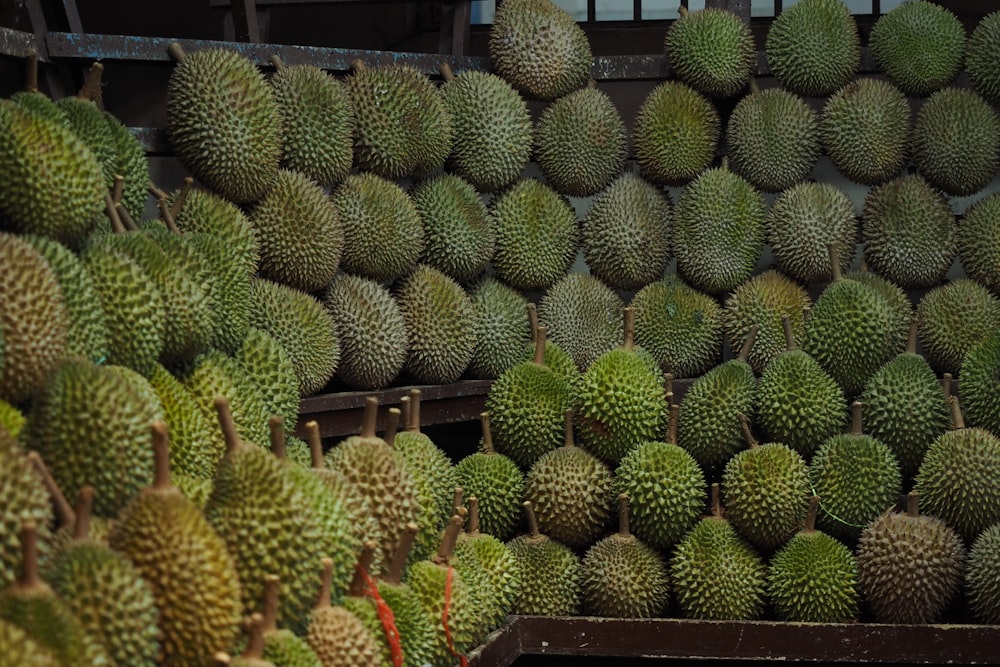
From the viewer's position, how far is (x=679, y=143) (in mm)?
4586

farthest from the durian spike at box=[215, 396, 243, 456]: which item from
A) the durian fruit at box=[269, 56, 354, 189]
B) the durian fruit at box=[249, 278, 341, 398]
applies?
the durian fruit at box=[269, 56, 354, 189]

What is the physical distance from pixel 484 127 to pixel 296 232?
1049 mm

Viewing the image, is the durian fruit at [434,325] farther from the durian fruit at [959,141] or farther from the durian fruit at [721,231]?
the durian fruit at [959,141]

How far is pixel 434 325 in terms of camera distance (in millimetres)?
4160

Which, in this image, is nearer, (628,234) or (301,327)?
(301,327)

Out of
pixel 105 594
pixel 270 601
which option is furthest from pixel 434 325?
pixel 105 594

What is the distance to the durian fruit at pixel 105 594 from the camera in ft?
5.70

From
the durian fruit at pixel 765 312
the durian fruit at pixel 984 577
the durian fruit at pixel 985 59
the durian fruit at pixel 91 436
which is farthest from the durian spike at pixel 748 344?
the durian fruit at pixel 91 436

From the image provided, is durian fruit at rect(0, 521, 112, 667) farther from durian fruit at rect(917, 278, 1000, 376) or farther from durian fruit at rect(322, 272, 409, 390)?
durian fruit at rect(917, 278, 1000, 376)

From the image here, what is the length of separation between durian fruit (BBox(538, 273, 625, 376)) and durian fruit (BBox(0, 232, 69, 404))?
2541 millimetres

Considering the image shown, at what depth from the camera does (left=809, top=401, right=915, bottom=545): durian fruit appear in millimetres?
3730

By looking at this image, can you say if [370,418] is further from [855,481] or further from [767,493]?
[855,481]

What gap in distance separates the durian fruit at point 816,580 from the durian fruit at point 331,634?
1.85 metres

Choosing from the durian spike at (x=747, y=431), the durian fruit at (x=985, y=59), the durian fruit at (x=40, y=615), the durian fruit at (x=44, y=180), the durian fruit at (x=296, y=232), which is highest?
the durian fruit at (x=985, y=59)
